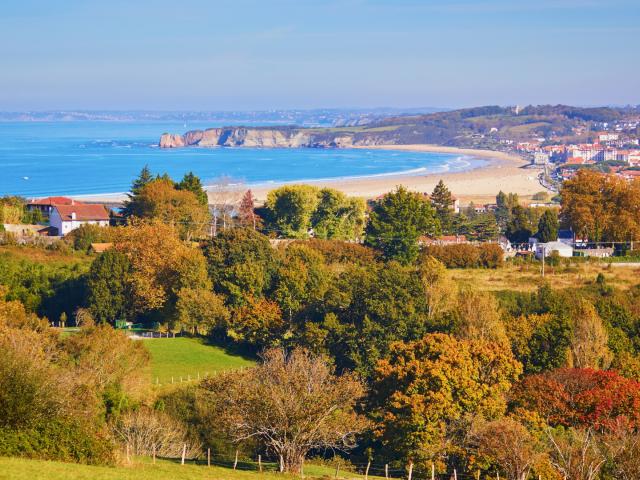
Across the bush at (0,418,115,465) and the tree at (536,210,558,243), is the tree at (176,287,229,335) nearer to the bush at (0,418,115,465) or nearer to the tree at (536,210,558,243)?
the bush at (0,418,115,465)

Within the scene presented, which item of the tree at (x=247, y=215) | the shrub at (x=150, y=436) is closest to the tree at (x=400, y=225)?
the tree at (x=247, y=215)

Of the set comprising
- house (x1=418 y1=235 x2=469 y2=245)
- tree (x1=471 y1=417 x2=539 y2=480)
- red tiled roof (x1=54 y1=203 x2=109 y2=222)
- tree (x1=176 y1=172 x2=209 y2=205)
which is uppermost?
tree (x1=176 y1=172 x2=209 y2=205)

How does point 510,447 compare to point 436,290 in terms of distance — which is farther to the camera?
point 436,290

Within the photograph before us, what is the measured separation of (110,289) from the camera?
38719mm

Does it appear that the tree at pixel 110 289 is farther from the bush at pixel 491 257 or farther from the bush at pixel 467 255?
the bush at pixel 491 257

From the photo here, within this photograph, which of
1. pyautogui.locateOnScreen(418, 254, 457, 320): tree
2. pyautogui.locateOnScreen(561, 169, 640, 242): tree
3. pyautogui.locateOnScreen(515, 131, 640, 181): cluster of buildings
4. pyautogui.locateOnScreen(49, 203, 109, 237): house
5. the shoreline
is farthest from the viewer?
pyautogui.locateOnScreen(515, 131, 640, 181): cluster of buildings

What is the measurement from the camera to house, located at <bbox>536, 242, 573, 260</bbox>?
170ft

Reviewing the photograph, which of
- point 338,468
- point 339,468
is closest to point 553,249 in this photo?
point 339,468

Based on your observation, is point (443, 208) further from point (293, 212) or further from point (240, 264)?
point (240, 264)

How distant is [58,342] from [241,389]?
910 cm

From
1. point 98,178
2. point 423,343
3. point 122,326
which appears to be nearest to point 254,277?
point 122,326

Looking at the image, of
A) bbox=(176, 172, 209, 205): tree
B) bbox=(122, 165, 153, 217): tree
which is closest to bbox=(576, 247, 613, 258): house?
bbox=(176, 172, 209, 205): tree

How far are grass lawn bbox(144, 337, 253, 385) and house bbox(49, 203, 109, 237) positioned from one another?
818 inches

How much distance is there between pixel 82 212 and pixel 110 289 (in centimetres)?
1936
